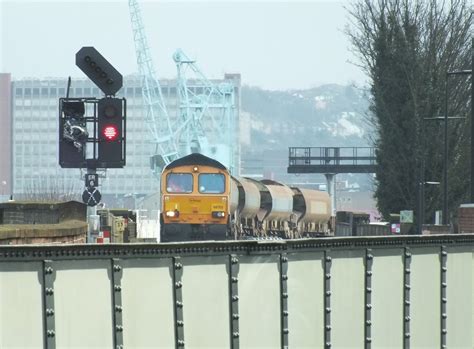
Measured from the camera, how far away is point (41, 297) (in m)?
10.0

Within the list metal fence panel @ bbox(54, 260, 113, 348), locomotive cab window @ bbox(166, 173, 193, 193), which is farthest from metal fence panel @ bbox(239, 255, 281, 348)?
locomotive cab window @ bbox(166, 173, 193, 193)

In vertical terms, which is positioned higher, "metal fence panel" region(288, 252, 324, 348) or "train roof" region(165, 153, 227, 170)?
"train roof" region(165, 153, 227, 170)

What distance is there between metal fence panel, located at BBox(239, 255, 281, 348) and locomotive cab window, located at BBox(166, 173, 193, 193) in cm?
4905

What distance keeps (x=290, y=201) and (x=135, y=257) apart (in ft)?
212

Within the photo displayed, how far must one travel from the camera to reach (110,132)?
2142cm

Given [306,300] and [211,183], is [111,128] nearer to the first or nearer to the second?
[306,300]

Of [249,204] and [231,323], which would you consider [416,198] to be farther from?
[231,323]

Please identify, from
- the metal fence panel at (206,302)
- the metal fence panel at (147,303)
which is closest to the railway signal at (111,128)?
the metal fence panel at (206,302)

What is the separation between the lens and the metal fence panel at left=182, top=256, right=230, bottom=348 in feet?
37.0

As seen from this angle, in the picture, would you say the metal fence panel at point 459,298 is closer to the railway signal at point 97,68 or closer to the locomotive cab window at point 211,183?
the railway signal at point 97,68

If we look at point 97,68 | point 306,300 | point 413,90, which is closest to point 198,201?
point 413,90

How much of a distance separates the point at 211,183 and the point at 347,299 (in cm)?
4774

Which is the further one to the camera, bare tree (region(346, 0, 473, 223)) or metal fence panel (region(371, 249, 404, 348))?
bare tree (region(346, 0, 473, 223))

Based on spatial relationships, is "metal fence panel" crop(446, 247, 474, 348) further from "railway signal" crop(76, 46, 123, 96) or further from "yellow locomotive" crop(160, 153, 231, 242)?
"yellow locomotive" crop(160, 153, 231, 242)
